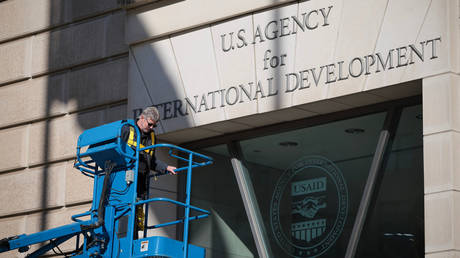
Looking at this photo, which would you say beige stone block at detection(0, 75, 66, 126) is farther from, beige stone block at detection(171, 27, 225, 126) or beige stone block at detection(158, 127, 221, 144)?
beige stone block at detection(171, 27, 225, 126)

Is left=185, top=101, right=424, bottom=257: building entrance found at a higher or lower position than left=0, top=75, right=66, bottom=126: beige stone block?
lower

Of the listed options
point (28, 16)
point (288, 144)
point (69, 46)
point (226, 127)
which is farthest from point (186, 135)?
point (28, 16)

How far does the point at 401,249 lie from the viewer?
986 centimetres

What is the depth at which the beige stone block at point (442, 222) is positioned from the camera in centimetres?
892

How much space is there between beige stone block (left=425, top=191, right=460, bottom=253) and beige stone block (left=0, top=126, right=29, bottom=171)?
719 cm

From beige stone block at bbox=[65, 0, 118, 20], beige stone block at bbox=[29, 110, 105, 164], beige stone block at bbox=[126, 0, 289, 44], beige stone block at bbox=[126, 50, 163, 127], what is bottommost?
beige stone block at bbox=[29, 110, 105, 164]

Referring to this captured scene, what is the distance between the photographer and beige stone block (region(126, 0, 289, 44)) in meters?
11.6

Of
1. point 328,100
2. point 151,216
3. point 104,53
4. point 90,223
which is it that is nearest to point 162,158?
point 151,216

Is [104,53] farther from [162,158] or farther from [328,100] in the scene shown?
[328,100]

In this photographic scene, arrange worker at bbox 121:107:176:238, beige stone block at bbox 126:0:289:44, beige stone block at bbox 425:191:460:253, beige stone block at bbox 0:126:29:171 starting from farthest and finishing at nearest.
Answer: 1. beige stone block at bbox 0:126:29:171
2. beige stone block at bbox 126:0:289:44
3. beige stone block at bbox 425:191:460:253
4. worker at bbox 121:107:176:238

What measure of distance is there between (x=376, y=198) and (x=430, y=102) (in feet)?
4.80

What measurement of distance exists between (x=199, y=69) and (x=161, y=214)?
2.18 metres

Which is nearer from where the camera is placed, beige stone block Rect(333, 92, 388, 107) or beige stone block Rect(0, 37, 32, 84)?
beige stone block Rect(333, 92, 388, 107)

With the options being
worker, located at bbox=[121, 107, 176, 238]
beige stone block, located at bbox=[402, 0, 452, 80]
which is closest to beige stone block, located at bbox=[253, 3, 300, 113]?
beige stone block, located at bbox=[402, 0, 452, 80]
